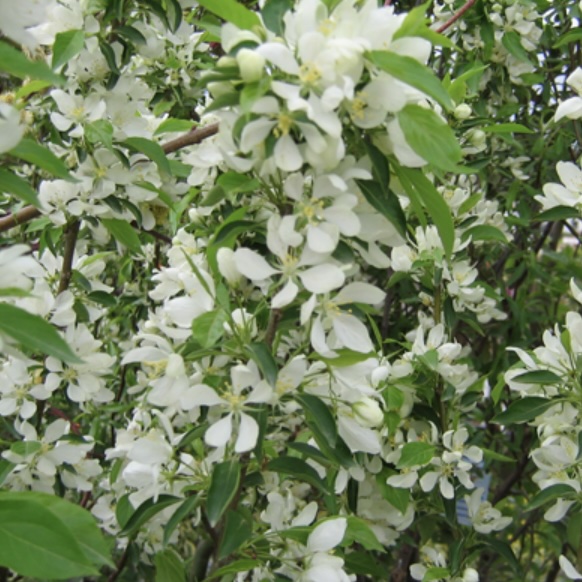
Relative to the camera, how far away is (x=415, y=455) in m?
1.66

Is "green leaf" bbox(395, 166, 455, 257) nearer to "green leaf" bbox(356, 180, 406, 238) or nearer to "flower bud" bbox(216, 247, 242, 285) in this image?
"green leaf" bbox(356, 180, 406, 238)

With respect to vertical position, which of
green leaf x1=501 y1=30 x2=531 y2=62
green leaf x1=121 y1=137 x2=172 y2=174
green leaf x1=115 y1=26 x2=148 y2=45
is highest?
green leaf x1=501 y1=30 x2=531 y2=62

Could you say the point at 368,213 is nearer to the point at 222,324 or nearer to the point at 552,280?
the point at 222,324

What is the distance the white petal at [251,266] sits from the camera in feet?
3.78

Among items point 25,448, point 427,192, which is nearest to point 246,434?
point 427,192

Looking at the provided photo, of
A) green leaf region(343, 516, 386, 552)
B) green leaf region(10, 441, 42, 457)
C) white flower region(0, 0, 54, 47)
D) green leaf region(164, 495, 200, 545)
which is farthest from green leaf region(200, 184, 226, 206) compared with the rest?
green leaf region(10, 441, 42, 457)

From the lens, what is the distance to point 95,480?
2320 millimetres

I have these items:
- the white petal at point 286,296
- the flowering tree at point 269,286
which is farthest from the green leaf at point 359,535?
the white petal at point 286,296

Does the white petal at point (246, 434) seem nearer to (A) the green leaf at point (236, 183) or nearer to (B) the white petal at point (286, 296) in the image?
(B) the white petal at point (286, 296)

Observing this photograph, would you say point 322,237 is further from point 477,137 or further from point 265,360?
point 477,137

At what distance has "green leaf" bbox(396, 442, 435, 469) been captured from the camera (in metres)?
1.65

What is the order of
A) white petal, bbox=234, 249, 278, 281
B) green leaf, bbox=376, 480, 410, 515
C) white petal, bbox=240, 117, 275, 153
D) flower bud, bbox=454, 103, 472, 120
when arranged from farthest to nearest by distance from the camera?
flower bud, bbox=454, 103, 472, 120 → green leaf, bbox=376, 480, 410, 515 → white petal, bbox=234, 249, 278, 281 → white petal, bbox=240, 117, 275, 153

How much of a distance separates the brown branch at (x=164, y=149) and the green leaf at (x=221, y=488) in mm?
660

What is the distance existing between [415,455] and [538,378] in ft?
0.87
